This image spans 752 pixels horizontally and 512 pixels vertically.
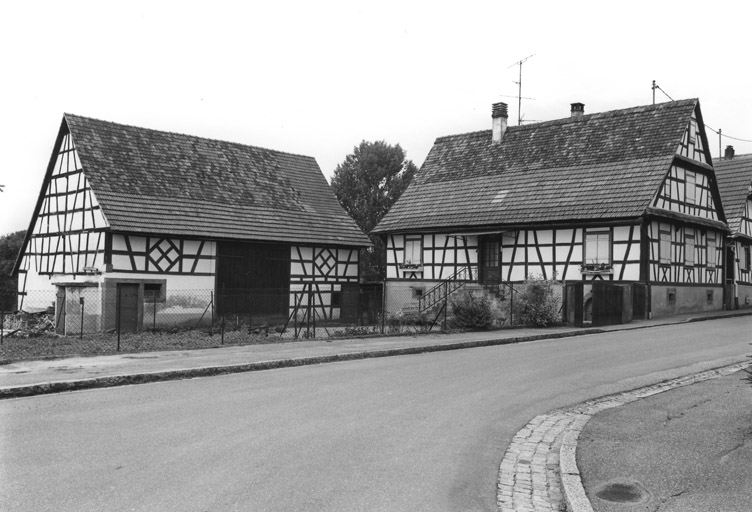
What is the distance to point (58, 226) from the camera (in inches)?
1214

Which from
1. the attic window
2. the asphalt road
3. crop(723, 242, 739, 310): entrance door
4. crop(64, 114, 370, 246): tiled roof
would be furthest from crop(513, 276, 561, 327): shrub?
crop(723, 242, 739, 310): entrance door

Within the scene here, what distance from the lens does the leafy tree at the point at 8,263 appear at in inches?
1512

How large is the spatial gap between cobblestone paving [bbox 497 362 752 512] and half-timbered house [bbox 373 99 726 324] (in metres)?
17.9

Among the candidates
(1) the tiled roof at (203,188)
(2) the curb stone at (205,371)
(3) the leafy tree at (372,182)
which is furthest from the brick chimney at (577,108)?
(3) the leafy tree at (372,182)

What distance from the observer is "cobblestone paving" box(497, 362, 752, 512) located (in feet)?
20.2

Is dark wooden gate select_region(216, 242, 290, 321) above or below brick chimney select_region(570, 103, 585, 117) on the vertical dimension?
below

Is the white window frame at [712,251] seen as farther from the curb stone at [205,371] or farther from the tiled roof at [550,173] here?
the curb stone at [205,371]

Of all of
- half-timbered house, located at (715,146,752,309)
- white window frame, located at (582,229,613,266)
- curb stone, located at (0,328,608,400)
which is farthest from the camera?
half-timbered house, located at (715,146,752,309)

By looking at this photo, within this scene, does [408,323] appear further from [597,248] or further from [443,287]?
[597,248]

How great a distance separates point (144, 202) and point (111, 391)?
18406 millimetres

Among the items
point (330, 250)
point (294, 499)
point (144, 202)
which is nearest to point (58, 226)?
point (144, 202)

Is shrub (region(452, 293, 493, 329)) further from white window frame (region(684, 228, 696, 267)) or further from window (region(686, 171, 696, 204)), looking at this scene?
window (region(686, 171, 696, 204))

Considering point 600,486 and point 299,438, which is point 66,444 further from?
point 600,486

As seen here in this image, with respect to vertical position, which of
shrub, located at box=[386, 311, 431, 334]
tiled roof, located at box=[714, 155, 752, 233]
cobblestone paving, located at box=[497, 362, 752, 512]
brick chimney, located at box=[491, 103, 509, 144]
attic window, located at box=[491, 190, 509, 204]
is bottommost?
cobblestone paving, located at box=[497, 362, 752, 512]
